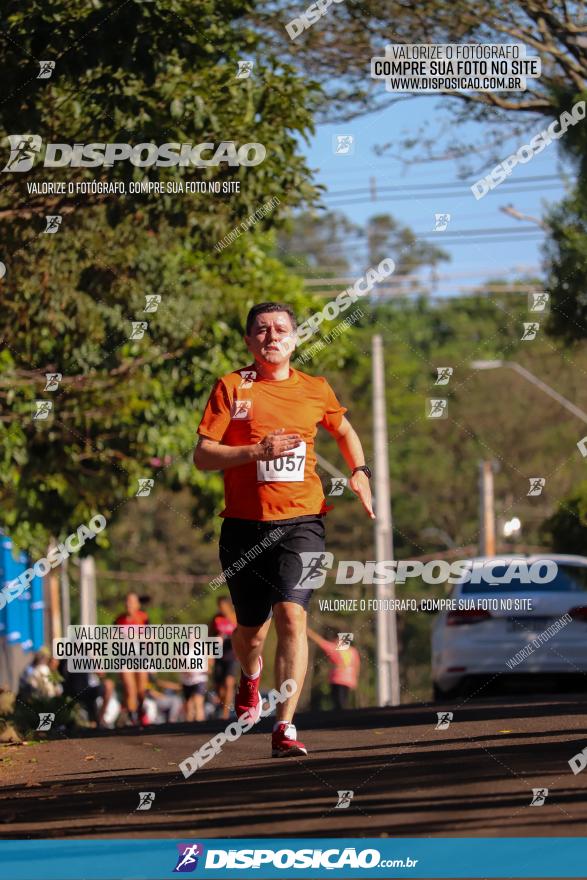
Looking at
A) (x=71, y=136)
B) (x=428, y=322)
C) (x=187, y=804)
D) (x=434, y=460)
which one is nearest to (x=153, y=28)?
(x=71, y=136)

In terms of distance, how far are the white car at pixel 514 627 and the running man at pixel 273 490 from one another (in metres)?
7.38

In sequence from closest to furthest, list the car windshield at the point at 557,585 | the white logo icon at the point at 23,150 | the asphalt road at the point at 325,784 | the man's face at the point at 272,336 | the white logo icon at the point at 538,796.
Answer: the asphalt road at the point at 325,784 → the white logo icon at the point at 538,796 → the man's face at the point at 272,336 → the white logo icon at the point at 23,150 → the car windshield at the point at 557,585

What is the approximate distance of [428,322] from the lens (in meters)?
67.8

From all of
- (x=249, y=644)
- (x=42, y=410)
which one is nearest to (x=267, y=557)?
(x=249, y=644)

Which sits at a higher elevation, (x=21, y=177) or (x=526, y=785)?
(x=21, y=177)

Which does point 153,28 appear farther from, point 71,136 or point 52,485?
point 52,485

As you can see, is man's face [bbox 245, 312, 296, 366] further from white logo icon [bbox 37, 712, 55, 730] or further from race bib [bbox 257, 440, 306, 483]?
white logo icon [bbox 37, 712, 55, 730]

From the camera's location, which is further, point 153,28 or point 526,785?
point 153,28

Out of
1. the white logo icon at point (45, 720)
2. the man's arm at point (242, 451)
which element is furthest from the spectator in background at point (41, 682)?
the man's arm at point (242, 451)

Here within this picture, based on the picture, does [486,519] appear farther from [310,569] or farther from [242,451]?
[242,451]

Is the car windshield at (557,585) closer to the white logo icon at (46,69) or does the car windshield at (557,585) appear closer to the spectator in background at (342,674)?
the spectator in background at (342,674)

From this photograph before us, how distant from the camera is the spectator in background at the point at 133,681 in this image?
695 inches

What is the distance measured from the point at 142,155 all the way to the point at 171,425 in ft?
24.6

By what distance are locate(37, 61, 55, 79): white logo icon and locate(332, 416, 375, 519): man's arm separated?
4385 mm
